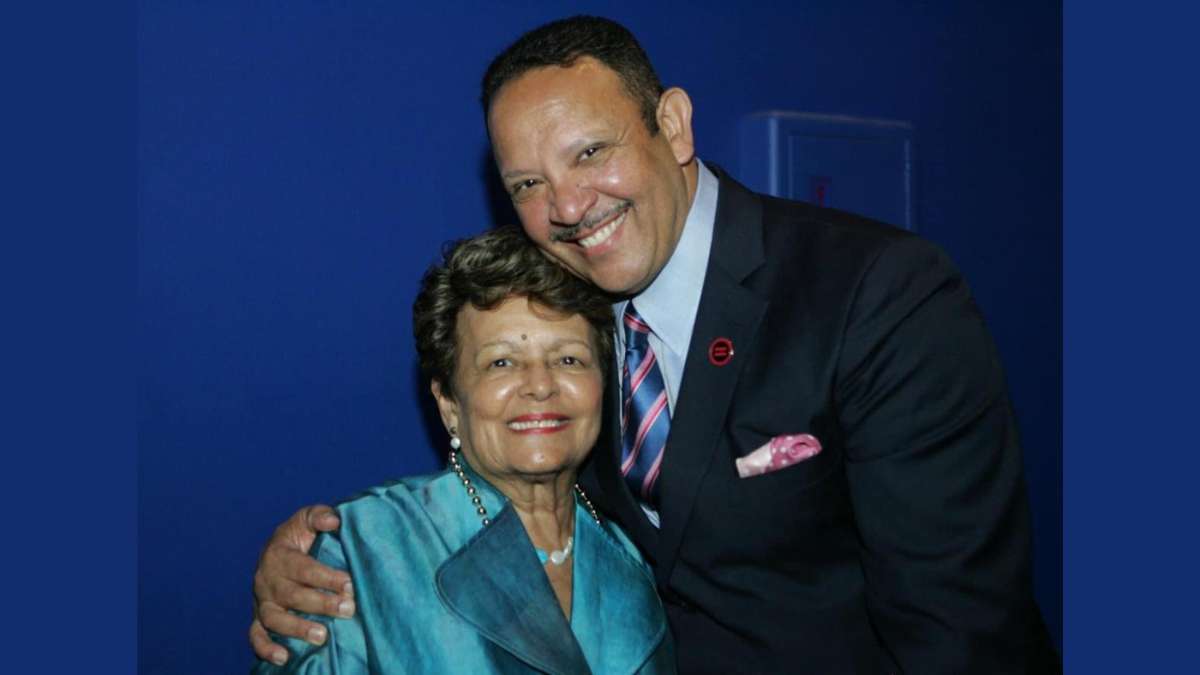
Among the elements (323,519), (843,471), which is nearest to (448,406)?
(323,519)

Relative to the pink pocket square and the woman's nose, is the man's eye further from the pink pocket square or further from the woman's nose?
the pink pocket square

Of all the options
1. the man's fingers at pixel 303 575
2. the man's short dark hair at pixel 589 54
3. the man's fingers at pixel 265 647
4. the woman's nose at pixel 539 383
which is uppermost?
the man's short dark hair at pixel 589 54

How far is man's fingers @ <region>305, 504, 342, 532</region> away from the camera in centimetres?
186

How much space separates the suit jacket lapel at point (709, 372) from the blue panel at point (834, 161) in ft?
3.33

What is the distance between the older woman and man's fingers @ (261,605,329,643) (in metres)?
0.02

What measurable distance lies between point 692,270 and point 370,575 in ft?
2.53

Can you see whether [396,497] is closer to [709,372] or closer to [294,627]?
[294,627]

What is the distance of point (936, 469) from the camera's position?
1597 mm

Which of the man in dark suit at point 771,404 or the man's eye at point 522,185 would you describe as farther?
the man's eye at point 522,185

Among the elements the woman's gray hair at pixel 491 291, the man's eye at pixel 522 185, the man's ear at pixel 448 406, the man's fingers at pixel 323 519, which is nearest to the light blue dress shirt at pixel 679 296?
the woman's gray hair at pixel 491 291

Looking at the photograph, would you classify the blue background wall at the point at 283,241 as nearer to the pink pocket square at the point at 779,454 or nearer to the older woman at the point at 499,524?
the older woman at the point at 499,524

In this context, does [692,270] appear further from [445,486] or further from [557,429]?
[445,486]

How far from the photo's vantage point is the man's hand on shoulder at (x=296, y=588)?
5.81 ft

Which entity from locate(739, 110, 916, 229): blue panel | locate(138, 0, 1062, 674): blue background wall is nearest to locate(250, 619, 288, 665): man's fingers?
locate(138, 0, 1062, 674): blue background wall
